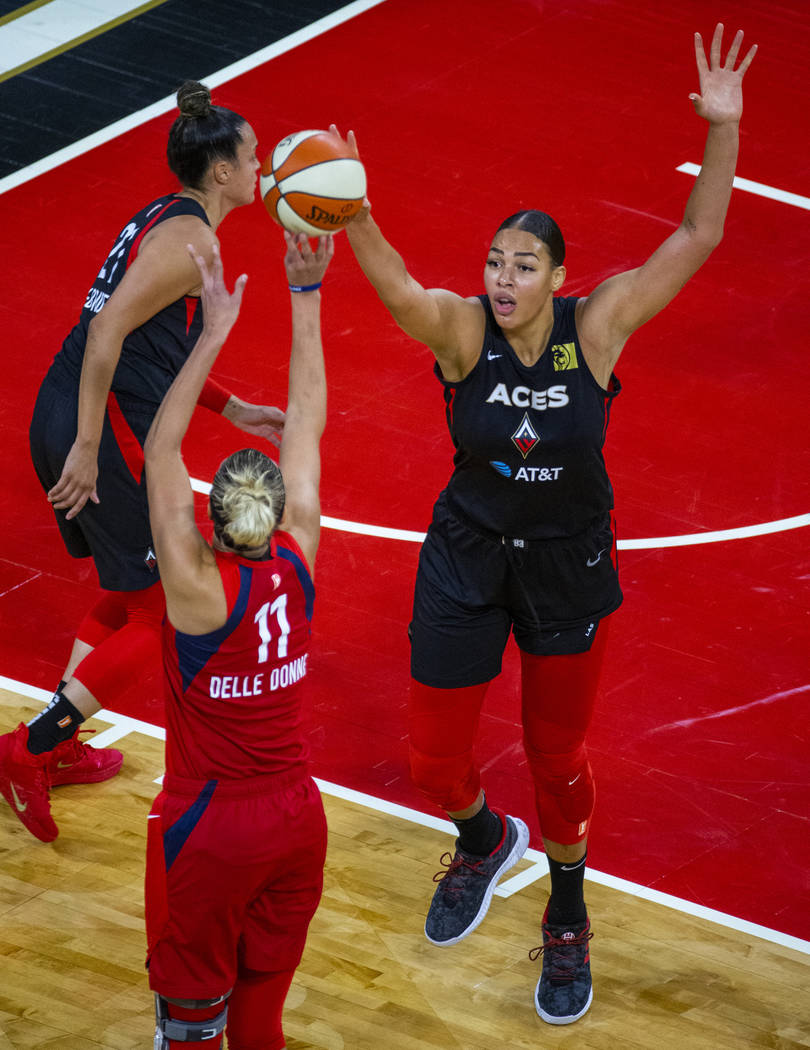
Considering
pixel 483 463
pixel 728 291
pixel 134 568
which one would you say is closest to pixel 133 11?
pixel 728 291

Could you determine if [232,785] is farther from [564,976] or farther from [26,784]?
[26,784]

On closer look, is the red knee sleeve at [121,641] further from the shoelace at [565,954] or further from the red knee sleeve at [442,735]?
the shoelace at [565,954]

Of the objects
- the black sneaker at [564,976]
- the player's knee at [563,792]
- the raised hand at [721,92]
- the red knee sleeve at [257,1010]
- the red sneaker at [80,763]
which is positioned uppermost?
the raised hand at [721,92]

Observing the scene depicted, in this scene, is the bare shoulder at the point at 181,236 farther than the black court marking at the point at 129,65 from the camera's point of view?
No

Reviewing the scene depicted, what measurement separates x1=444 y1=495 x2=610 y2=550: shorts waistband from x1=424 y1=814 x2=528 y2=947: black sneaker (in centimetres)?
133

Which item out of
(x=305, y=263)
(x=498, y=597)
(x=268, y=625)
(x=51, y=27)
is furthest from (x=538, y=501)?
(x=51, y=27)

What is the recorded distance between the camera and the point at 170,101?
42.5ft

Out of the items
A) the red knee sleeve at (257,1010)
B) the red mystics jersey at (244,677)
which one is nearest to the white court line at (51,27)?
the red mystics jersey at (244,677)

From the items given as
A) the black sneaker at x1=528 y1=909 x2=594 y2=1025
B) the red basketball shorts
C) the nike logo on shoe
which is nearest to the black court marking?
the nike logo on shoe

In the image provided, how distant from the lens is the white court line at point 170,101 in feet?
39.6

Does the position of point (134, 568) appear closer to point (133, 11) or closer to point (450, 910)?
point (450, 910)

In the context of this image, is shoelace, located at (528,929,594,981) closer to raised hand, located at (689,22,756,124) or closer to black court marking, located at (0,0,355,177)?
raised hand, located at (689,22,756,124)

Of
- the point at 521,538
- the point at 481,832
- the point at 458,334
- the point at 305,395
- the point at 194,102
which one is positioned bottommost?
the point at 481,832

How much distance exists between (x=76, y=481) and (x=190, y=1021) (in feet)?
7.75
